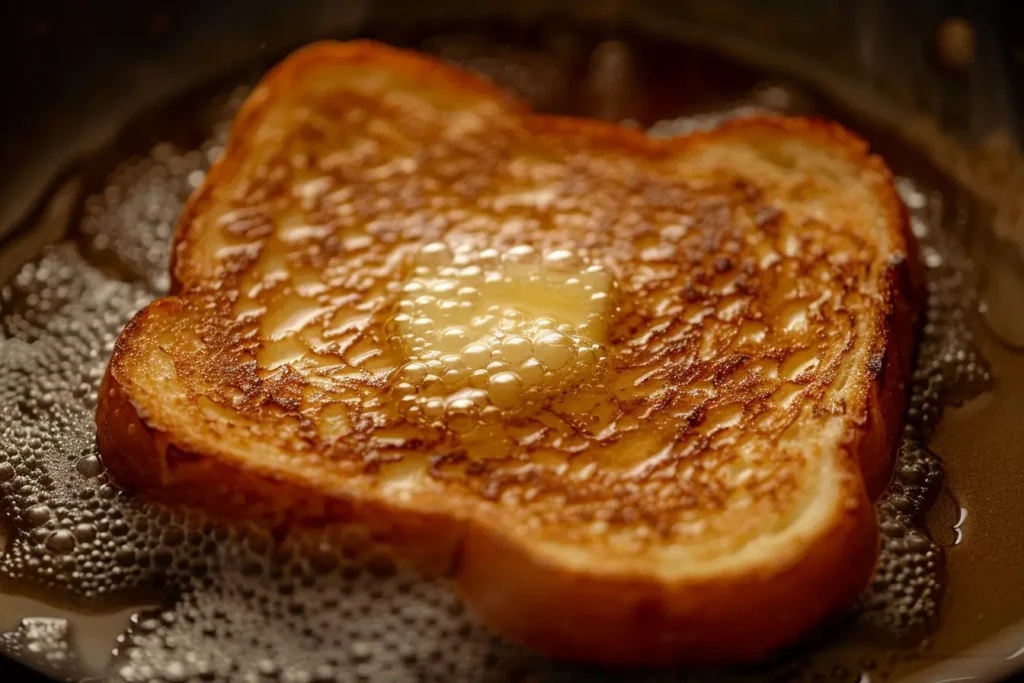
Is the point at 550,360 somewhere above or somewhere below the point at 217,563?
above

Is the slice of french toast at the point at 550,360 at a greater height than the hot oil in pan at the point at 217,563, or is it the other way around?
the slice of french toast at the point at 550,360

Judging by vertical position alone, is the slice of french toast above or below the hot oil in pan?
above

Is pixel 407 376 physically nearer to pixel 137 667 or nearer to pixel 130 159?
pixel 137 667

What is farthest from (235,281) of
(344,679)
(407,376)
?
(344,679)
